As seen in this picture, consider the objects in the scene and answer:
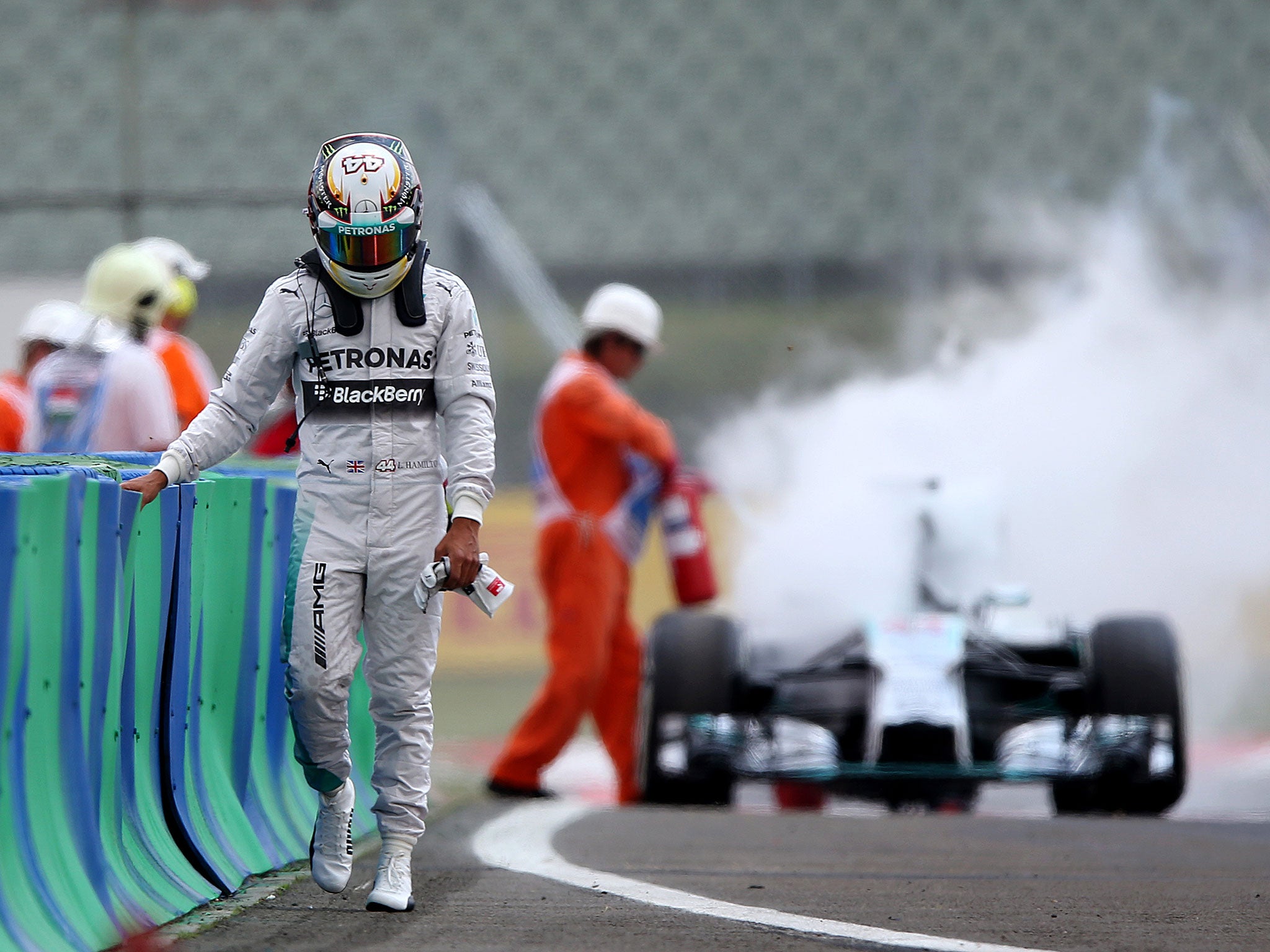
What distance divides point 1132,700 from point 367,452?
146 inches

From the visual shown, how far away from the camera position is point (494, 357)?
11.2 metres

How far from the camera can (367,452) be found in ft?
15.3

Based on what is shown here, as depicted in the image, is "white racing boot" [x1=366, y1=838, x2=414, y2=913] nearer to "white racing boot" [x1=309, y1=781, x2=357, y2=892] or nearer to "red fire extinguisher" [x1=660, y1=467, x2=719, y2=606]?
"white racing boot" [x1=309, y1=781, x2=357, y2=892]

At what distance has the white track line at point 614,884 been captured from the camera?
4.16 meters

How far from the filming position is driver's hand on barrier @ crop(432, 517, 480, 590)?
4512 mm

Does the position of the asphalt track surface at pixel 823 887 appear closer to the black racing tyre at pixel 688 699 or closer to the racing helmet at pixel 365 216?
the black racing tyre at pixel 688 699

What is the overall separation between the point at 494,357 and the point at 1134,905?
6885 millimetres

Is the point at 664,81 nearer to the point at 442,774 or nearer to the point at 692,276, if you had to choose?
the point at 692,276

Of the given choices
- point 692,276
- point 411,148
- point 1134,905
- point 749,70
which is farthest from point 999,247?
point 1134,905

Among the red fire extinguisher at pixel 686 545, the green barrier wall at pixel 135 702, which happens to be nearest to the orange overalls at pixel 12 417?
the red fire extinguisher at pixel 686 545

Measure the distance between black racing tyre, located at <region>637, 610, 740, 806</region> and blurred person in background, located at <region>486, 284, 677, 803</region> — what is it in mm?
559

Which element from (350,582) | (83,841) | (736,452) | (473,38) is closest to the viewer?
(83,841)

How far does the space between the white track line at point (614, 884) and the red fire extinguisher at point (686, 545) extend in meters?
1.61

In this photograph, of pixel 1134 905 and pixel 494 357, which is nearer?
pixel 1134 905
